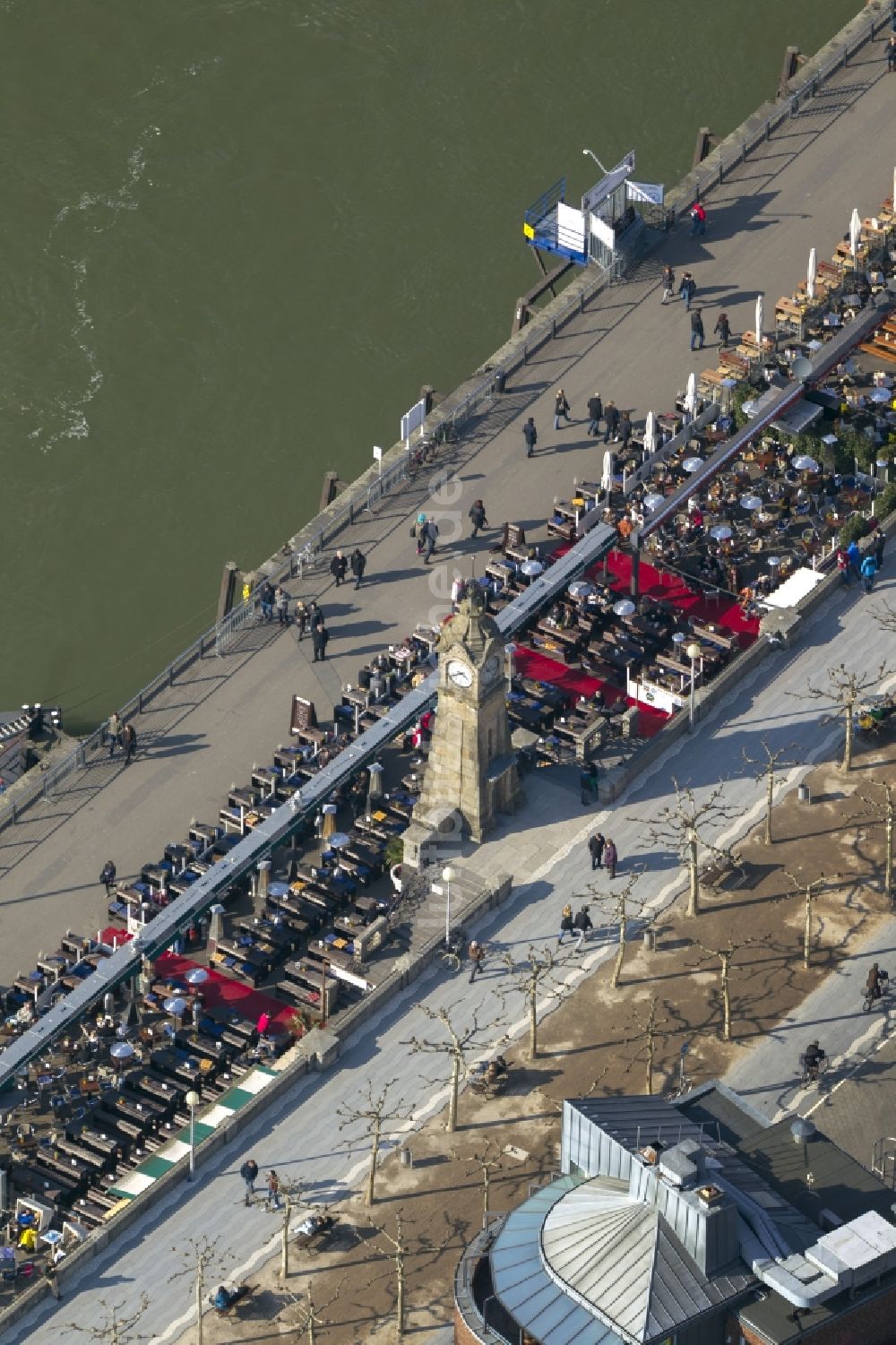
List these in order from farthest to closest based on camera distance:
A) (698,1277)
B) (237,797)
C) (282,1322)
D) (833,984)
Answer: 1. (237,797)
2. (833,984)
3. (282,1322)
4. (698,1277)

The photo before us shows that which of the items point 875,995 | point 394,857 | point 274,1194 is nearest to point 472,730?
point 394,857

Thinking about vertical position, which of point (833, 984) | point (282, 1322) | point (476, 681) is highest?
point (476, 681)

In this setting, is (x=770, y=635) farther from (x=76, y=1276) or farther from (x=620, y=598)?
(x=76, y=1276)

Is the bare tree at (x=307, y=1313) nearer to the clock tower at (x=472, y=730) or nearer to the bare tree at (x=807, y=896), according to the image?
the bare tree at (x=807, y=896)

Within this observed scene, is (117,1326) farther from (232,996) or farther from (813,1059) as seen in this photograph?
(813,1059)

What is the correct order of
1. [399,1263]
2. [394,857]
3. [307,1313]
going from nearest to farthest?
[399,1263]
[307,1313]
[394,857]

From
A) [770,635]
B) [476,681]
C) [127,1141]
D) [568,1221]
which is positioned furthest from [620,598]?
[568,1221]

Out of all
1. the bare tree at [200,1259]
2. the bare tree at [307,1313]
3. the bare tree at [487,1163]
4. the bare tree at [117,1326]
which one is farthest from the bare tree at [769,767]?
the bare tree at [117,1326]
